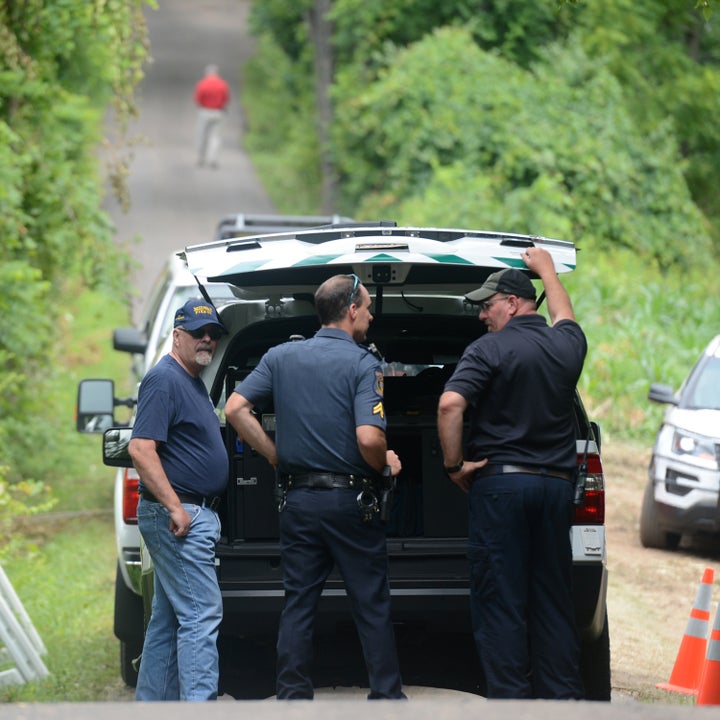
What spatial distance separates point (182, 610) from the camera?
6074mm

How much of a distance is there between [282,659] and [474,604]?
0.83 m

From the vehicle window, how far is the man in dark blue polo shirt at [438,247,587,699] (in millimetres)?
5508

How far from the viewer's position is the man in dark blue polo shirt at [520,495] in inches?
236

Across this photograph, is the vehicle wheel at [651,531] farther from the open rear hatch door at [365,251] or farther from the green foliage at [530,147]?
the green foliage at [530,147]

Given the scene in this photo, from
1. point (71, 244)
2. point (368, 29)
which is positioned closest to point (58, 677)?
point (71, 244)

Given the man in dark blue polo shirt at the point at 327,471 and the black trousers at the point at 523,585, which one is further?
the black trousers at the point at 523,585

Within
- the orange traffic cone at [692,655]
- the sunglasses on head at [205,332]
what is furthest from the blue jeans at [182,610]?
the orange traffic cone at [692,655]

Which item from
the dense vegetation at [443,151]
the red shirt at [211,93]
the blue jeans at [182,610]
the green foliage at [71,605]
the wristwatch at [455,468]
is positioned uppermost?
the red shirt at [211,93]

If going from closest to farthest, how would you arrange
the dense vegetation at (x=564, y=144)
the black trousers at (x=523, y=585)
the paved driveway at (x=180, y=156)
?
the black trousers at (x=523, y=585), the dense vegetation at (x=564, y=144), the paved driveway at (x=180, y=156)

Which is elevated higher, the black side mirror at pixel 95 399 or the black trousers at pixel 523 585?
the black side mirror at pixel 95 399

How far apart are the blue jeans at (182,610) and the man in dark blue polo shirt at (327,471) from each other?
0.35 meters

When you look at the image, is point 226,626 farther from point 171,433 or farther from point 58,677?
point 58,677

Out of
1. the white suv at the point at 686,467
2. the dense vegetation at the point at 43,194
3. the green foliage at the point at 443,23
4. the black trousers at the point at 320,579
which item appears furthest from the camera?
the green foliage at the point at 443,23

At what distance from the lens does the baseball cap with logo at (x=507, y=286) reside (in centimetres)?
617
